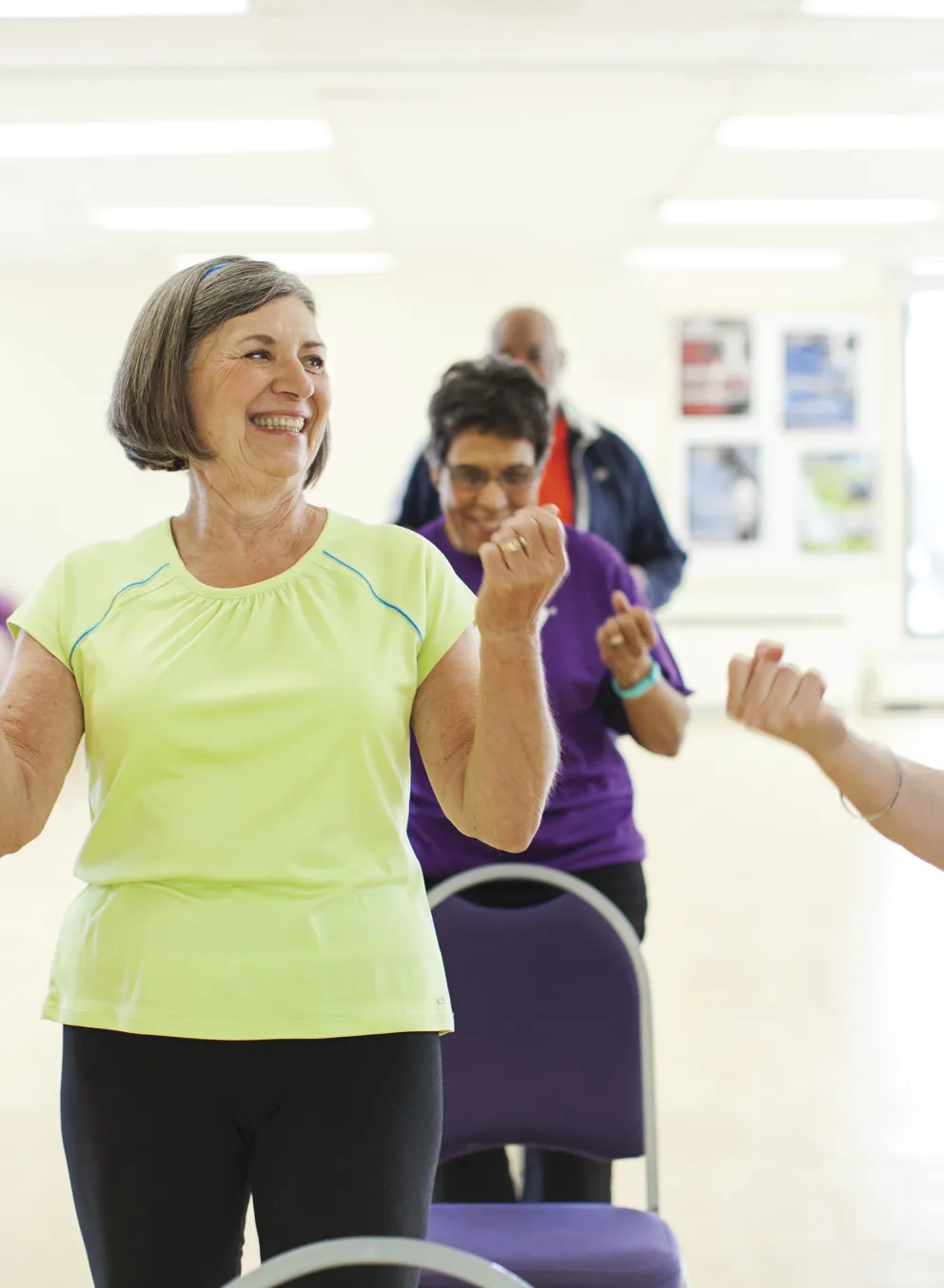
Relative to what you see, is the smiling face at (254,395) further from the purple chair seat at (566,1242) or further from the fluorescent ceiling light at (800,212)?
the fluorescent ceiling light at (800,212)

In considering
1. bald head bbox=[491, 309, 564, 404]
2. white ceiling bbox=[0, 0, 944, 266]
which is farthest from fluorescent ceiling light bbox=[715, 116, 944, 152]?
bald head bbox=[491, 309, 564, 404]

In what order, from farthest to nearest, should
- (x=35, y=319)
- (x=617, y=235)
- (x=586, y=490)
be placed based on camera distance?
(x=35, y=319)
(x=617, y=235)
(x=586, y=490)

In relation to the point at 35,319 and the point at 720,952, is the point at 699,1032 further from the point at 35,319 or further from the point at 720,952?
the point at 35,319

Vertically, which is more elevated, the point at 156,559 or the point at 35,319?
the point at 35,319

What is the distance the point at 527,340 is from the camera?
295cm

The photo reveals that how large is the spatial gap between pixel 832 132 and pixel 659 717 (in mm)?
5310

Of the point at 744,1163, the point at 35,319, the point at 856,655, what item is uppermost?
the point at 35,319

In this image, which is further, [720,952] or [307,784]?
[720,952]

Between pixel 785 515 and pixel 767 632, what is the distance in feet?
2.81

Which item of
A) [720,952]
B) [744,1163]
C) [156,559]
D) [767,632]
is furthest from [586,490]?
[767,632]

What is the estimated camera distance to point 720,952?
14.2 feet

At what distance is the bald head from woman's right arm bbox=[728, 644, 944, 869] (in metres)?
1.61

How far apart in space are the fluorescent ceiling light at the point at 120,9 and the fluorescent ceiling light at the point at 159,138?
1264mm

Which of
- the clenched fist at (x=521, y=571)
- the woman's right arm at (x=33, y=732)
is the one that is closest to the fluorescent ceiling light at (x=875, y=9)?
the clenched fist at (x=521, y=571)
